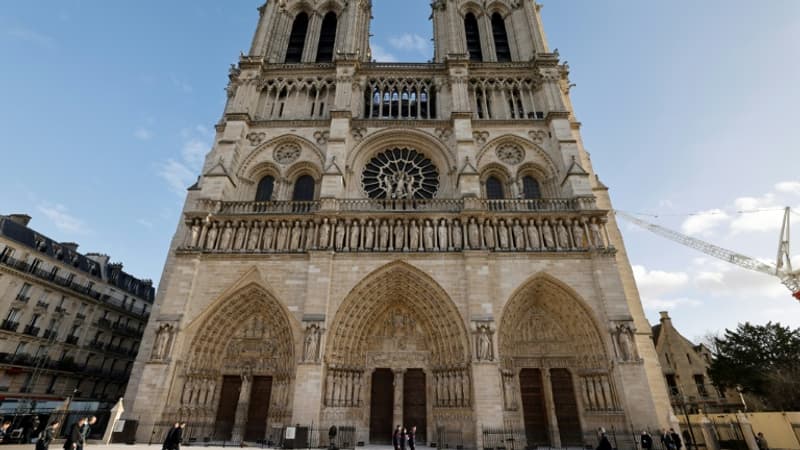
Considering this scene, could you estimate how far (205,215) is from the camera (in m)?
14.3

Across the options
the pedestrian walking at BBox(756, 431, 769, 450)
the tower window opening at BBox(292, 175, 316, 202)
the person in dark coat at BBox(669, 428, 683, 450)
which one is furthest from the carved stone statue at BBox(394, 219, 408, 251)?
the pedestrian walking at BBox(756, 431, 769, 450)

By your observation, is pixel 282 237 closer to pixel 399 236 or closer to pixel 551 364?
pixel 399 236

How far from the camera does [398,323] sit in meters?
13.8

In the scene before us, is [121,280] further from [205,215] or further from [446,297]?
Result: [446,297]

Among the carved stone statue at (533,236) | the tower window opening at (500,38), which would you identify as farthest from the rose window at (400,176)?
the tower window opening at (500,38)

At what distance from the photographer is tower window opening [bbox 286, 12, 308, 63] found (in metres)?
21.4

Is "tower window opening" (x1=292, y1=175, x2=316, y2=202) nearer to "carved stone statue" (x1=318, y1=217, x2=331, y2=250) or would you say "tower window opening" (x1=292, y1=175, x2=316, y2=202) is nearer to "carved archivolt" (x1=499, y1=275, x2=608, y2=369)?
"carved stone statue" (x1=318, y1=217, x2=331, y2=250)

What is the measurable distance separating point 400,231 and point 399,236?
213 mm

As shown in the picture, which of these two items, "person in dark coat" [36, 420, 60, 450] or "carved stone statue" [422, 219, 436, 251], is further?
"carved stone statue" [422, 219, 436, 251]

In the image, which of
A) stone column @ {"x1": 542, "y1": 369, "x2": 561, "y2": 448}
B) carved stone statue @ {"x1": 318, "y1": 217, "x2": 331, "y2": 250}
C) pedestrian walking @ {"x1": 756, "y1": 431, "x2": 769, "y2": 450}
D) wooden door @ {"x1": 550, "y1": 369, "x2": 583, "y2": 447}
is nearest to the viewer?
pedestrian walking @ {"x1": 756, "y1": 431, "x2": 769, "y2": 450}

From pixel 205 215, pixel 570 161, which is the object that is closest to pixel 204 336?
pixel 205 215

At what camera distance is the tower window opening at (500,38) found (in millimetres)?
21266

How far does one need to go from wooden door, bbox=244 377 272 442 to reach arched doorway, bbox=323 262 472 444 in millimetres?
2396

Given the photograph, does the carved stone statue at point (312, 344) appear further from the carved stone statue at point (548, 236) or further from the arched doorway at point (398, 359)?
the carved stone statue at point (548, 236)
